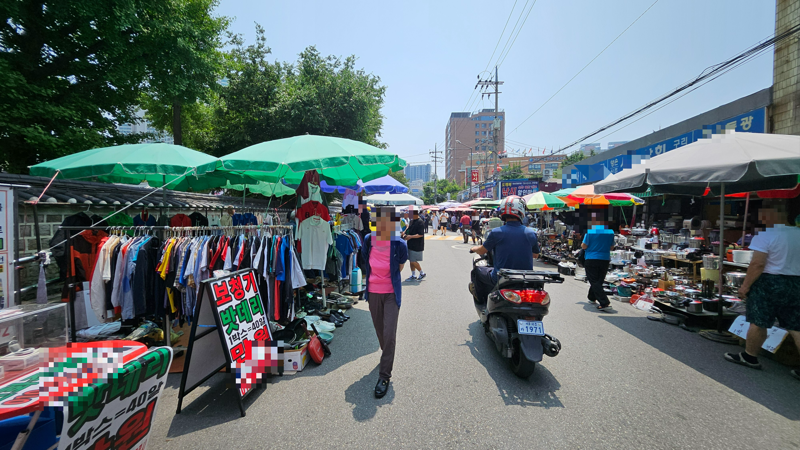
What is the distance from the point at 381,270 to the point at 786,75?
12.1m

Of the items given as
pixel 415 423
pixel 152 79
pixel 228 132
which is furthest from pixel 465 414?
pixel 228 132

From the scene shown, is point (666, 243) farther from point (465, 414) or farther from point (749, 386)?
point (465, 414)

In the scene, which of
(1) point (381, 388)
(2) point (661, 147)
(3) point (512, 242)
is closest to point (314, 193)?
(3) point (512, 242)

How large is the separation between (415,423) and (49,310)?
9.82 ft

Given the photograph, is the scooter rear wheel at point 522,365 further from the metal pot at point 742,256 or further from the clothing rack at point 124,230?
the metal pot at point 742,256

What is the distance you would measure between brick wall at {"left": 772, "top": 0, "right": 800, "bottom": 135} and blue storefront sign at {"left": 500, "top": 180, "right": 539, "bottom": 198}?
2031cm

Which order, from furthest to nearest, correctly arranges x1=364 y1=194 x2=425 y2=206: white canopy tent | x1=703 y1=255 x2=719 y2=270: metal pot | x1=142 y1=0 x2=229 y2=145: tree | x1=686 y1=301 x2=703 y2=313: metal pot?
x1=364 y1=194 x2=425 y2=206: white canopy tent, x1=142 y1=0 x2=229 y2=145: tree, x1=703 y1=255 x2=719 y2=270: metal pot, x1=686 y1=301 x2=703 y2=313: metal pot

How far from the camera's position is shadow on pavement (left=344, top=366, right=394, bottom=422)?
315 cm

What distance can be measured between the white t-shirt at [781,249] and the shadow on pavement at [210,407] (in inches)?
244

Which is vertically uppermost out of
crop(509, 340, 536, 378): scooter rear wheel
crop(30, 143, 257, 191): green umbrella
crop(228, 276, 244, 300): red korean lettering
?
crop(30, 143, 257, 191): green umbrella

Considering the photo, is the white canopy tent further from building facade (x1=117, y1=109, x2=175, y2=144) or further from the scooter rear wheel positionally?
the scooter rear wheel

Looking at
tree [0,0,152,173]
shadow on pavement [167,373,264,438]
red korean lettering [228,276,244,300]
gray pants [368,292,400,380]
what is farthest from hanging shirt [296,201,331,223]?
tree [0,0,152,173]

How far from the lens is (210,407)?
10.8 feet

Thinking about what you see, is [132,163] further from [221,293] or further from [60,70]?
[60,70]
